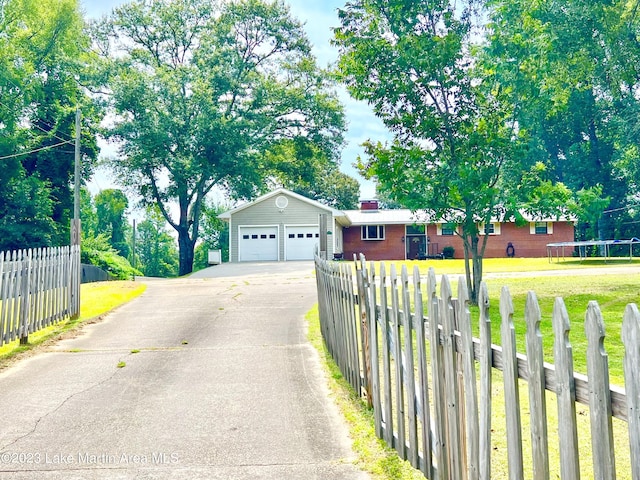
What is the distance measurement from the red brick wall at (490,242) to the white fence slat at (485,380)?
38014 mm

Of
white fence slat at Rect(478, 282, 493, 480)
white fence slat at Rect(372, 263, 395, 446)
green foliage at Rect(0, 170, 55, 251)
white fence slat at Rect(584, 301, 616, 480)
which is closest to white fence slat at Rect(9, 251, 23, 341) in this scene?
white fence slat at Rect(372, 263, 395, 446)

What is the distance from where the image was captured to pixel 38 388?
267 inches

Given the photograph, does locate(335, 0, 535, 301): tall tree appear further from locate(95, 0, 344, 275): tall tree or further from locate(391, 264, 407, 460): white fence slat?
locate(95, 0, 344, 275): tall tree

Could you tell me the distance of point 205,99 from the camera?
37.1m

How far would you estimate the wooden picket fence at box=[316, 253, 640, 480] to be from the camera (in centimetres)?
202

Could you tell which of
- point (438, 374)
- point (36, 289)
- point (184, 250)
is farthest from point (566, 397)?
point (184, 250)

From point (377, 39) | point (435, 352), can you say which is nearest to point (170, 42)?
point (377, 39)

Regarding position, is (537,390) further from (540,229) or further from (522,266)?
(540,229)

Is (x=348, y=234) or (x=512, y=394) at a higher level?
(x=348, y=234)

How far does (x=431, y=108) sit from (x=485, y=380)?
12.7 m

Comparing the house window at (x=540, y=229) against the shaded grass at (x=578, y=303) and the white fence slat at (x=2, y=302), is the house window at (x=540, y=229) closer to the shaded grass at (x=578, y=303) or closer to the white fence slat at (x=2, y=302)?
the shaded grass at (x=578, y=303)

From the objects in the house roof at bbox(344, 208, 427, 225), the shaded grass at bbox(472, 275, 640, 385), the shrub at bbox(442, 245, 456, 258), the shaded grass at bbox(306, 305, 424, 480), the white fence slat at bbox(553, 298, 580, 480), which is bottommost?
the shaded grass at bbox(306, 305, 424, 480)

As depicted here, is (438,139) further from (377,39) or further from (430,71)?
(377,39)

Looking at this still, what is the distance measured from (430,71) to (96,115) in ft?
102
